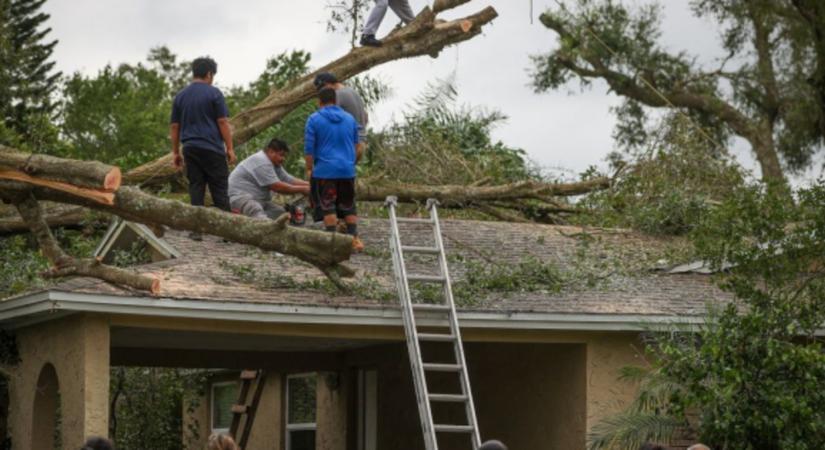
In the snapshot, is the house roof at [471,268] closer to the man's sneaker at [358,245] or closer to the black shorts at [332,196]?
the man's sneaker at [358,245]

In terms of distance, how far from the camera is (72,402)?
12367 mm

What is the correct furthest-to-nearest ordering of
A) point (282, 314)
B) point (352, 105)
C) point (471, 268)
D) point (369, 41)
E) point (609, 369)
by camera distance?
point (369, 41) → point (352, 105) → point (471, 268) → point (609, 369) → point (282, 314)

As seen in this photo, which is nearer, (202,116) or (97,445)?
(97,445)

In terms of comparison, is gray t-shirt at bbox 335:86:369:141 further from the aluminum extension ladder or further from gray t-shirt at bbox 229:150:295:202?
the aluminum extension ladder

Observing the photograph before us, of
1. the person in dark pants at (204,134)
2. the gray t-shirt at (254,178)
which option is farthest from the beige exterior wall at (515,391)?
the person in dark pants at (204,134)

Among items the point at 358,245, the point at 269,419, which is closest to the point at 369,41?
the point at 358,245

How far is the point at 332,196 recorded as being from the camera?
1435 cm

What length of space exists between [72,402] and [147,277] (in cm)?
127

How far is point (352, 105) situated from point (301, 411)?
274 inches

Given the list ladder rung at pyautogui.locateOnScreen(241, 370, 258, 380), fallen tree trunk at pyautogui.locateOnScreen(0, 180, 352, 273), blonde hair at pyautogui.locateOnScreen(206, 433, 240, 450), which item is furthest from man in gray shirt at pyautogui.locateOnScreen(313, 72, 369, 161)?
ladder rung at pyautogui.locateOnScreen(241, 370, 258, 380)

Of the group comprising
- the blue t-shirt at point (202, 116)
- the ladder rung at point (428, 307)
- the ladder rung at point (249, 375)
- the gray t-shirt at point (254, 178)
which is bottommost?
the ladder rung at point (249, 375)

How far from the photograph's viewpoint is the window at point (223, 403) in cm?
2333

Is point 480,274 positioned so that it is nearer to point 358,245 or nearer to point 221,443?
point 358,245

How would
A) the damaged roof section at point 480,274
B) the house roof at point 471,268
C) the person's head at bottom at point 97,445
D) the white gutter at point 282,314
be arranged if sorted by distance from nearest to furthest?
the person's head at bottom at point 97,445
the white gutter at point 282,314
the house roof at point 471,268
the damaged roof section at point 480,274
